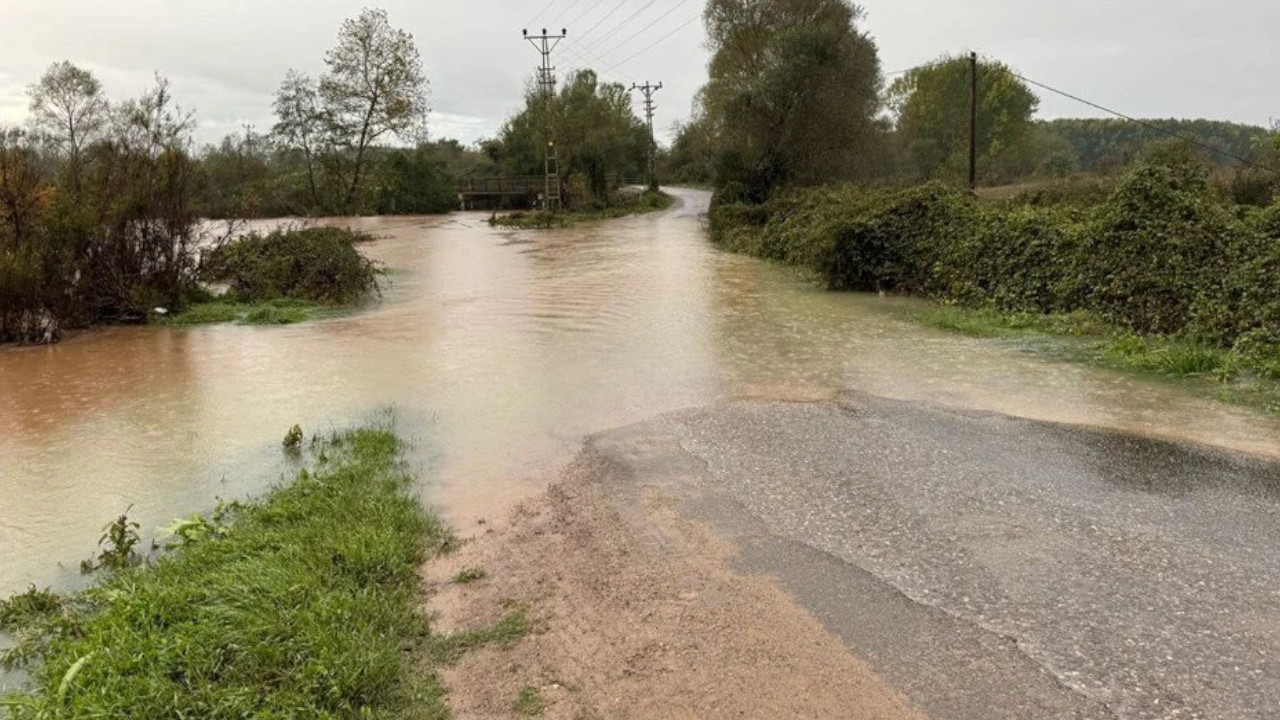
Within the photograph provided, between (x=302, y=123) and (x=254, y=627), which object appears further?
(x=302, y=123)

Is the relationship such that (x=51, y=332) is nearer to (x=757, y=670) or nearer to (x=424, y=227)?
(x=757, y=670)

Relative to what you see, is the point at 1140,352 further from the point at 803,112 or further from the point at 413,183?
the point at 413,183

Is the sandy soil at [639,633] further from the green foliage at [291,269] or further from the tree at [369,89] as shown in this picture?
the tree at [369,89]

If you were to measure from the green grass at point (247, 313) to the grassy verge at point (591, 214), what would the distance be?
25.9 meters

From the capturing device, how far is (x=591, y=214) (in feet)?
160

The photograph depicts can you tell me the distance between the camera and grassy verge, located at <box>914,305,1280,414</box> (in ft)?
28.3

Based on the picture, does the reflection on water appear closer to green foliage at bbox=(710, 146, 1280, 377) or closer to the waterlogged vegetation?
the waterlogged vegetation

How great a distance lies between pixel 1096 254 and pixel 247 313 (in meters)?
13.7

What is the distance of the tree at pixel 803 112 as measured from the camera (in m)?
29.9

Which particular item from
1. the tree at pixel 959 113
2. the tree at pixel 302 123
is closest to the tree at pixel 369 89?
the tree at pixel 302 123

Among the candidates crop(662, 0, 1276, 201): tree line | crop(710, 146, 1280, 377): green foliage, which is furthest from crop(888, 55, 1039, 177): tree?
crop(710, 146, 1280, 377): green foliage

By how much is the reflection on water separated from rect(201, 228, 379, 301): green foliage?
1.00 m

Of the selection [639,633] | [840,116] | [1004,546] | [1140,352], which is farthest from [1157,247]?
[840,116]

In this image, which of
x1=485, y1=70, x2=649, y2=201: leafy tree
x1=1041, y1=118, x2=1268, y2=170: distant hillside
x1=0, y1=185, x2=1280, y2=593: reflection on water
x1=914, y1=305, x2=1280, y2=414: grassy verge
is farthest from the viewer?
x1=485, y1=70, x2=649, y2=201: leafy tree
